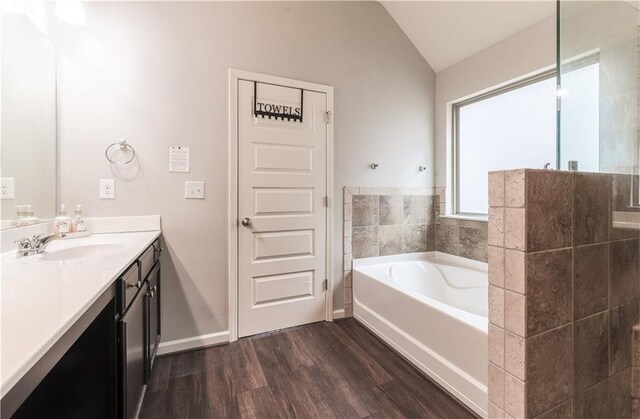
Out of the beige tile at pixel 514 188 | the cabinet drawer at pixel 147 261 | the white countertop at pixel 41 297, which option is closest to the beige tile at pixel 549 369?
the beige tile at pixel 514 188

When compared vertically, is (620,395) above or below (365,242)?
below

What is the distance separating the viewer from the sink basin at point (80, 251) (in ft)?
4.21

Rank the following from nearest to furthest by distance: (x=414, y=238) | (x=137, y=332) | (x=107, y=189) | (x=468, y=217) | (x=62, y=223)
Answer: (x=137, y=332), (x=62, y=223), (x=107, y=189), (x=468, y=217), (x=414, y=238)

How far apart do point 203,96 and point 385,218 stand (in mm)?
1862

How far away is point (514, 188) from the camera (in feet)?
2.69

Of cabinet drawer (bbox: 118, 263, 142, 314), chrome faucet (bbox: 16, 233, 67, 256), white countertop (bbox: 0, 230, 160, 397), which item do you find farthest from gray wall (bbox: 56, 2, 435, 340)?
cabinet drawer (bbox: 118, 263, 142, 314)

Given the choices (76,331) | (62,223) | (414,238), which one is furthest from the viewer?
(414,238)

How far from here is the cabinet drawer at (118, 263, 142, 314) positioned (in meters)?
1.01

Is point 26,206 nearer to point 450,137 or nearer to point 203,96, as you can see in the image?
point 203,96

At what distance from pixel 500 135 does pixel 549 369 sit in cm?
216

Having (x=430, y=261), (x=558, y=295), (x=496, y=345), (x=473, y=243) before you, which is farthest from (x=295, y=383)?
(x=473, y=243)

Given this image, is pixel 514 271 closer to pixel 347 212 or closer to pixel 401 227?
pixel 347 212

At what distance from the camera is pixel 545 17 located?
6.42ft

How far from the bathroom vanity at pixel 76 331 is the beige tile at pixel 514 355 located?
1154 mm
